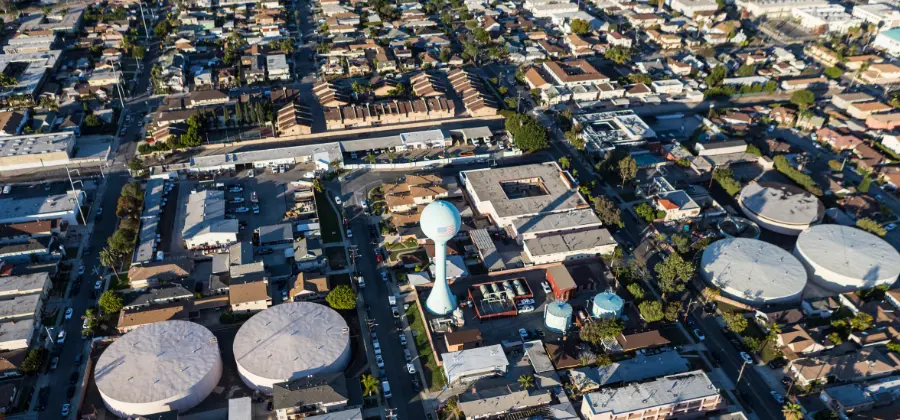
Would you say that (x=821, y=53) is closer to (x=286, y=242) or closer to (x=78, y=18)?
(x=286, y=242)

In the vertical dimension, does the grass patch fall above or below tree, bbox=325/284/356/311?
below

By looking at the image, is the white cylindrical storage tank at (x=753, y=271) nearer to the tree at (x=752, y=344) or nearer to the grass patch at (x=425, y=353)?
the tree at (x=752, y=344)

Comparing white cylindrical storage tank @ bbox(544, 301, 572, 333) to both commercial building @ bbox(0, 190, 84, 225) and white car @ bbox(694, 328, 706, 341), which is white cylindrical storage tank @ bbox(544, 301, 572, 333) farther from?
commercial building @ bbox(0, 190, 84, 225)

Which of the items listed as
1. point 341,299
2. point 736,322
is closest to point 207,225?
point 341,299

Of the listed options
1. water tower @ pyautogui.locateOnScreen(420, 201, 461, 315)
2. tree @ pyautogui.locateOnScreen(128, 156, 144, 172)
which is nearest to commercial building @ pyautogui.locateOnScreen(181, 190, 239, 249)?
tree @ pyautogui.locateOnScreen(128, 156, 144, 172)

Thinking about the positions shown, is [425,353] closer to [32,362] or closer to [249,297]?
[249,297]

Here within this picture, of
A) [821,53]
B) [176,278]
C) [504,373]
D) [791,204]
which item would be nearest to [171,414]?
[176,278]
